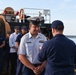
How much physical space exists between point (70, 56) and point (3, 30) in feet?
20.4

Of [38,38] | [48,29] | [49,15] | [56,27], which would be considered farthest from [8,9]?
[56,27]

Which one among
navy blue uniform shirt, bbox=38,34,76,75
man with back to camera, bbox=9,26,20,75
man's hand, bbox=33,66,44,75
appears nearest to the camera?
navy blue uniform shirt, bbox=38,34,76,75

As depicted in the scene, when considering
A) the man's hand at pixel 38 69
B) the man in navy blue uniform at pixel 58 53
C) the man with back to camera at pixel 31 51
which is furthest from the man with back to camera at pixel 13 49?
the man in navy blue uniform at pixel 58 53

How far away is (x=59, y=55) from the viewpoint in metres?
4.38

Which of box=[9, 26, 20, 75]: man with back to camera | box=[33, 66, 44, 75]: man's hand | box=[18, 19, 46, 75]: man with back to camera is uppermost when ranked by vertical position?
box=[18, 19, 46, 75]: man with back to camera

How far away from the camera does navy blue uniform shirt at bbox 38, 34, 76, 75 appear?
438 centimetres

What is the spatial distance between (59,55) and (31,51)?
93cm

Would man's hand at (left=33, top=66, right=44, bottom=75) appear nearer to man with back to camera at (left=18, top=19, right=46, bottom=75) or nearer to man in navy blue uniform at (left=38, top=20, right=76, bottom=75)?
man with back to camera at (left=18, top=19, right=46, bottom=75)

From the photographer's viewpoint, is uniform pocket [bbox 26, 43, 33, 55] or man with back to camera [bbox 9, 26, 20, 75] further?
man with back to camera [bbox 9, 26, 20, 75]

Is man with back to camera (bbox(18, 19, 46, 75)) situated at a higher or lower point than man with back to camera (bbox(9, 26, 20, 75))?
higher

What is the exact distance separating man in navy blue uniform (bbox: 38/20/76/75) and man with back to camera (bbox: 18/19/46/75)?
0.66 m

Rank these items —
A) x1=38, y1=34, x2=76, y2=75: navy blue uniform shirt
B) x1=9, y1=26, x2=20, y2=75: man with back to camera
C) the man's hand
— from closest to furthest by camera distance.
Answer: x1=38, y1=34, x2=76, y2=75: navy blue uniform shirt, the man's hand, x1=9, y1=26, x2=20, y2=75: man with back to camera

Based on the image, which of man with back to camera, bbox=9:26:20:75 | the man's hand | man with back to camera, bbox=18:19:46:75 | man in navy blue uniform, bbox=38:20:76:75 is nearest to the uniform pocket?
man with back to camera, bbox=18:19:46:75

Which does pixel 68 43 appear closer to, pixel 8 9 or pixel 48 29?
pixel 48 29
